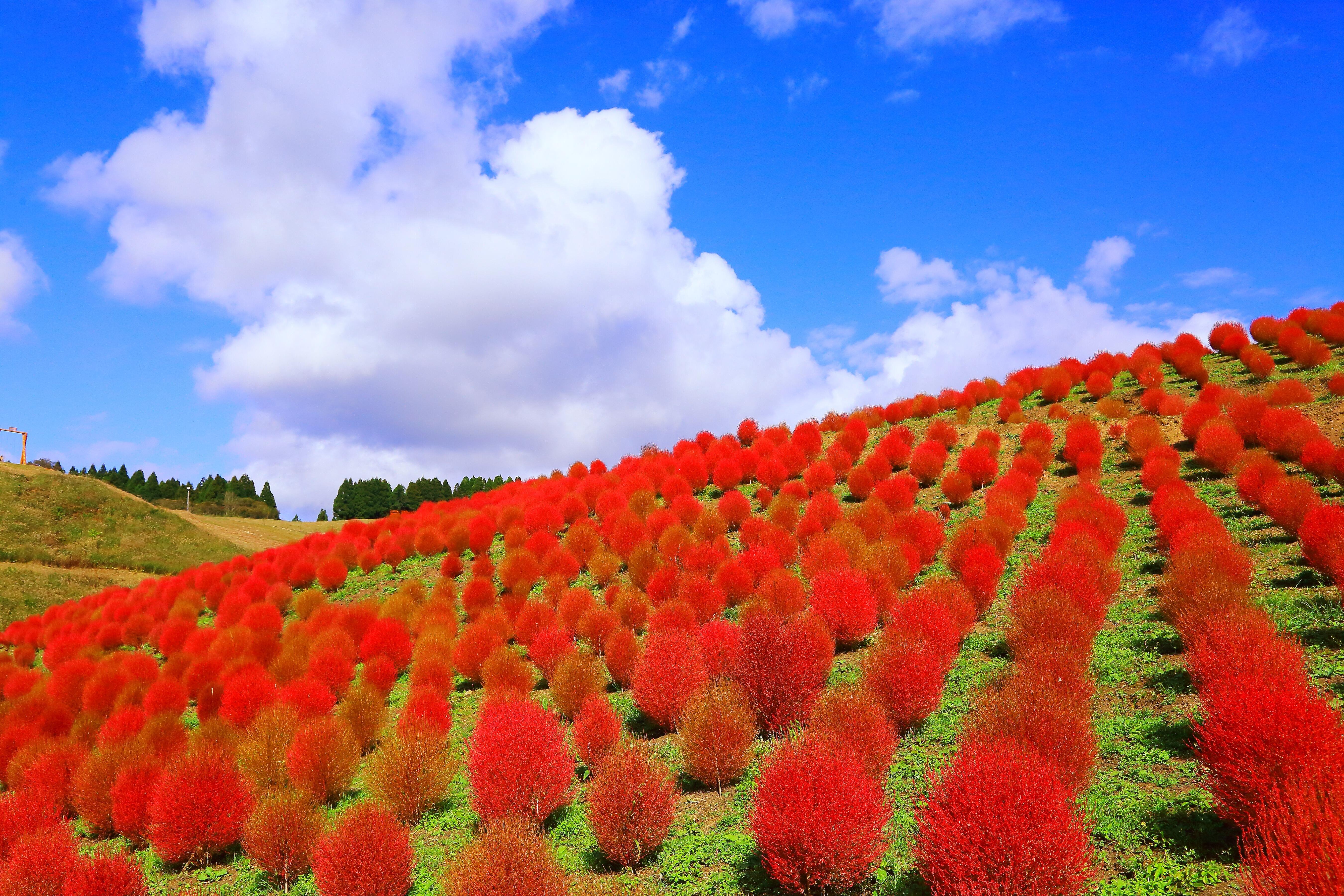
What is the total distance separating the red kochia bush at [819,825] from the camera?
5.85 metres

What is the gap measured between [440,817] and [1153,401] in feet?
73.9

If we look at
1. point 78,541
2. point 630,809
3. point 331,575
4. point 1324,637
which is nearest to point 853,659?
point 630,809

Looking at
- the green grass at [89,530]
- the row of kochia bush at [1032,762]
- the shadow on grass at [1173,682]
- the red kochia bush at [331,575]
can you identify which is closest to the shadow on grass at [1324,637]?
the shadow on grass at [1173,682]

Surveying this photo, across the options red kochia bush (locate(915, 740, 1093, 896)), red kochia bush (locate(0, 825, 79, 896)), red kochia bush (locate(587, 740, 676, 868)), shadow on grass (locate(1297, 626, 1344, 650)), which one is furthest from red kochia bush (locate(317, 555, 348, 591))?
shadow on grass (locate(1297, 626, 1344, 650))

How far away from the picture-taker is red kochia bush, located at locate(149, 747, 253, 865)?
903 centimetres

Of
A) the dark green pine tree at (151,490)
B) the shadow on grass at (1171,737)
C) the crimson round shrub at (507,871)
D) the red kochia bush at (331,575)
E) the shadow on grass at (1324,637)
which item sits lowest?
the crimson round shrub at (507,871)

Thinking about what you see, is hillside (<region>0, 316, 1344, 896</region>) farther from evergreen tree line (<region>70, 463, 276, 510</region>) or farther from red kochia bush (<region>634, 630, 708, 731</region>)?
evergreen tree line (<region>70, 463, 276, 510</region>)

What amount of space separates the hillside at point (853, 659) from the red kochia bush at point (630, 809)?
0.14 feet

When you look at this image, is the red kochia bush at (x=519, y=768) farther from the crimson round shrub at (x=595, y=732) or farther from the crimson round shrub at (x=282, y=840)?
the crimson round shrub at (x=282, y=840)

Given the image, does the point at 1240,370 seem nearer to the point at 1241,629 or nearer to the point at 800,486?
the point at 800,486

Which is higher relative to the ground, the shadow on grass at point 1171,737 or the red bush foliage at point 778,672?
the red bush foliage at point 778,672

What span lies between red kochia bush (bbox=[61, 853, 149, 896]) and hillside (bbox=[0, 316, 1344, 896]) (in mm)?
676

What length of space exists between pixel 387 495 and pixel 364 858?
102 meters

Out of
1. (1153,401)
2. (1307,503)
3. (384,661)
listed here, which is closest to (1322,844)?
(1307,503)
